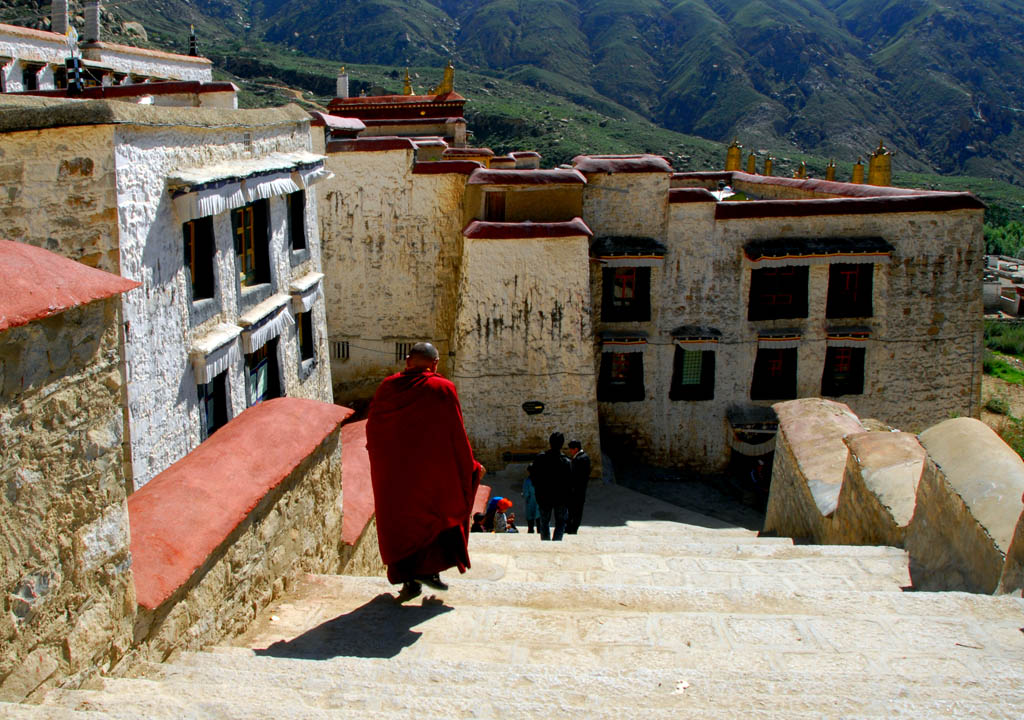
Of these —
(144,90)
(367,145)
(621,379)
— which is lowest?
(621,379)

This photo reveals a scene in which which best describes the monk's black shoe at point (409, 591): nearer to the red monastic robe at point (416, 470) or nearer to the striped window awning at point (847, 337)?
the red monastic robe at point (416, 470)

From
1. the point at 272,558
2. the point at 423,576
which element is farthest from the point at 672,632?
the point at 272,558

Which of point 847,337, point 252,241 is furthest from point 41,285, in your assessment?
point 847,337

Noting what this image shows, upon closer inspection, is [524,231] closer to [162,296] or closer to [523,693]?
[162,296]

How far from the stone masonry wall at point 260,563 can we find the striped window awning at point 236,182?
10.7ft

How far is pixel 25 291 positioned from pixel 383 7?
8256cm

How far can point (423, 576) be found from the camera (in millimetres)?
4348

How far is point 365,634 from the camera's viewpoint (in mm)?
3814

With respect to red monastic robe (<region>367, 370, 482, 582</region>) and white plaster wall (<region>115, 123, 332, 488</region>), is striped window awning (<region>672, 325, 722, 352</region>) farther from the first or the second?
red monastic robe (<region>367, 370, 482, 582</region>)

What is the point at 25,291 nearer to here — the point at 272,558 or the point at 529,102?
the point at 272,558

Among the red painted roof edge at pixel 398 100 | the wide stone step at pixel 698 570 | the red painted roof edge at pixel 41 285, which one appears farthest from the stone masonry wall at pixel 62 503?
the red painted roof edge at pixel 398 100

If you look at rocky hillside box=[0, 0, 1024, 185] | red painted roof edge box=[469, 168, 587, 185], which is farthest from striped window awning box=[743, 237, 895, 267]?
rocky hillside box=[0, 0, 1024, 185]

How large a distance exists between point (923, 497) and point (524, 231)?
26.7ft

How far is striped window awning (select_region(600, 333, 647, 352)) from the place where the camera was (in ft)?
46.9
